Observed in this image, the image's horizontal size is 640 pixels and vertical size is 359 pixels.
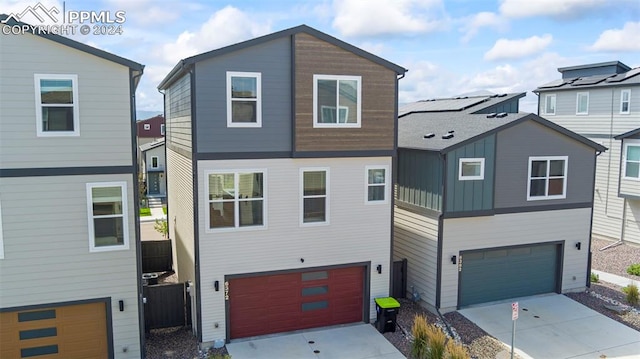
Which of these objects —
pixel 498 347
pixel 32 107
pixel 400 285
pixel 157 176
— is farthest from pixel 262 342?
pixel 157 176

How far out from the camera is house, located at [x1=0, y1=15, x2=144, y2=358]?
10.6 meters

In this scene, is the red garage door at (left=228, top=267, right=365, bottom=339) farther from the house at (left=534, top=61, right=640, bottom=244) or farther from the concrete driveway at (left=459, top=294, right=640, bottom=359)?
the house at (left=534, top=61, right=640, bottom=244)

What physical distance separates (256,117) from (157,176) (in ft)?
101

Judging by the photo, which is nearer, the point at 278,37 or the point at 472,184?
the point at 278,37

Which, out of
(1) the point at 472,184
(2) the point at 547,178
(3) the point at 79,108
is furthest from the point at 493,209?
(3) the point at 79,108

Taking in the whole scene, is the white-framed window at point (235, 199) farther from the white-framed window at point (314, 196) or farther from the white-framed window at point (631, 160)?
the white-framed window at point (631, 160)

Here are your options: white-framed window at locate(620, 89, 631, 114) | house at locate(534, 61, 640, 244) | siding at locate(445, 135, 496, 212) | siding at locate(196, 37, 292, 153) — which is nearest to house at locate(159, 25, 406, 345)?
siding at locate(196, 37, 292, 153)

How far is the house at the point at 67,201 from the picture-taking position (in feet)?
34.8

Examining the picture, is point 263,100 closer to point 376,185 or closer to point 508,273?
point 376,185

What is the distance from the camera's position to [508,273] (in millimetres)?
15781

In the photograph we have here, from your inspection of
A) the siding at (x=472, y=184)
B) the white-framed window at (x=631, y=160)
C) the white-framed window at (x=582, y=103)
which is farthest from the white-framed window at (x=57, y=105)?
the white-framed window at (x=582, y=103)

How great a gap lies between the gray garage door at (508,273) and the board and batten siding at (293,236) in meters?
2.69

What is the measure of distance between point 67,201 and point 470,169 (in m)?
10.5

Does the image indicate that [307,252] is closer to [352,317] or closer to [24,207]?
[352,317]
